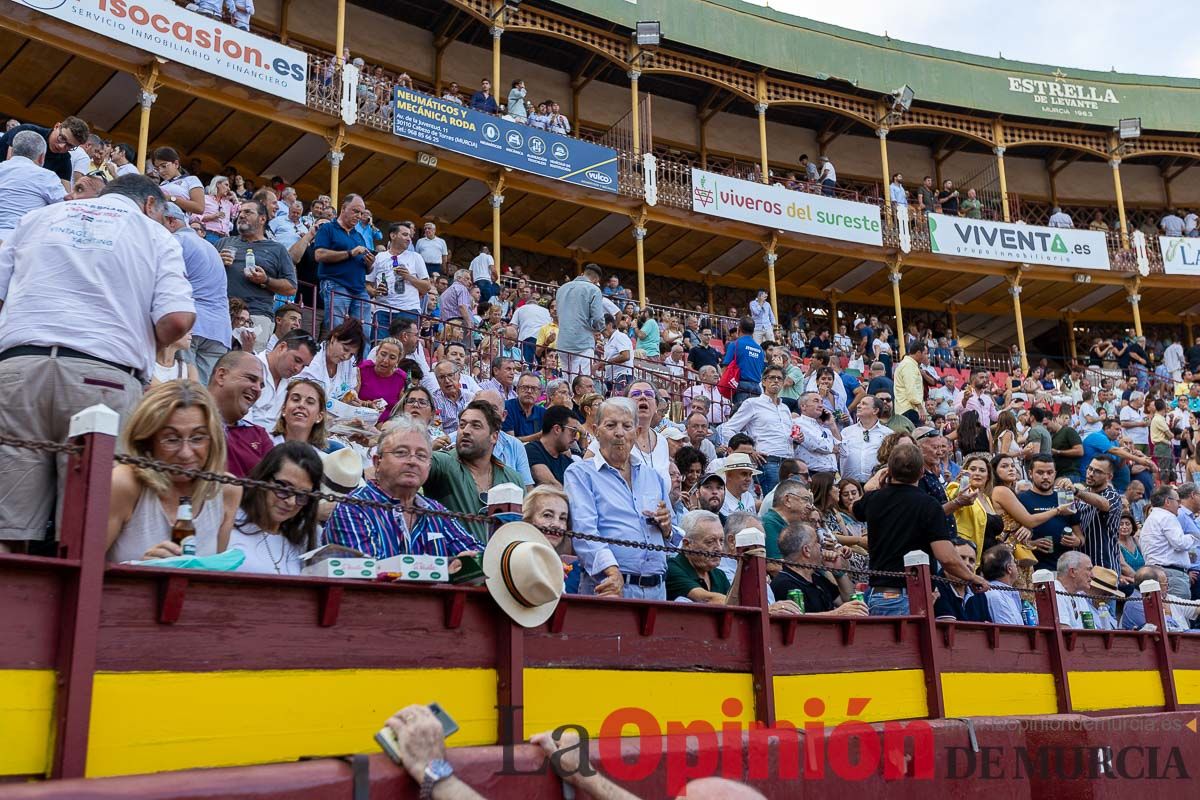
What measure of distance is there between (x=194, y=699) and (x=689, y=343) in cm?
1592

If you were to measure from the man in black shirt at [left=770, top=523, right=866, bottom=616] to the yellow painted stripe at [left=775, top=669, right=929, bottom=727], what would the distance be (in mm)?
369

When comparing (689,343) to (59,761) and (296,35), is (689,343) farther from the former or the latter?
(59,761)

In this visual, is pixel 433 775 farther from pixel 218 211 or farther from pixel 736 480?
pixel 218 211

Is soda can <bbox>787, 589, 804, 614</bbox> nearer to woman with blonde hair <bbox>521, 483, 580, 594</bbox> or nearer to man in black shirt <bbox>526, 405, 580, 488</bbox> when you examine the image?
woman with blonde hair <bbox>521, 483, 580, 594</bbox>

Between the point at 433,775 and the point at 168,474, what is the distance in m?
1.18

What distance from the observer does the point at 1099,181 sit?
29.4 metres

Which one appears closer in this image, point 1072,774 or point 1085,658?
point 1072,774

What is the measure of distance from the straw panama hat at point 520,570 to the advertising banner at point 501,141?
15792mm

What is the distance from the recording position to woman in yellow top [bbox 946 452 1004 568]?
7.68 m

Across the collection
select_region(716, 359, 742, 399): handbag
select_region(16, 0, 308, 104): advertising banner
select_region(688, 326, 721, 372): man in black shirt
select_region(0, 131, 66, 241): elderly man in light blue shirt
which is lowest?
select_region(0, 131, 66, 241): elderly man in light blue shirt

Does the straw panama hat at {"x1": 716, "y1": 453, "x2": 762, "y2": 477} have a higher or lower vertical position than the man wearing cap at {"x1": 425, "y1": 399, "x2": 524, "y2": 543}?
higher

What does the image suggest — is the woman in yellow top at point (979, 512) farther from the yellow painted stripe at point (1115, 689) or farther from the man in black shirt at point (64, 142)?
the man in black shirt at point (64, 142)

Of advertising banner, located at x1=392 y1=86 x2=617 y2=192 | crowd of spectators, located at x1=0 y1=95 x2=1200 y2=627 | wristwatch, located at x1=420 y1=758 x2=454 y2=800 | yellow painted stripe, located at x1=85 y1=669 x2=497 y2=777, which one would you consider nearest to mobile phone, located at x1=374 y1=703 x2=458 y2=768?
wristwatch, located at x1=420 y1=758 x2=454 y2=800

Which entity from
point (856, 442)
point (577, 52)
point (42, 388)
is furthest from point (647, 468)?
point (577, 52)
